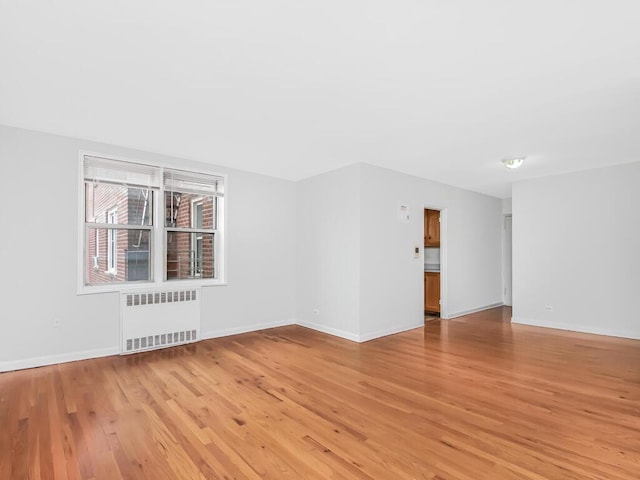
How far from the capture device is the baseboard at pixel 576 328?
4857 mm

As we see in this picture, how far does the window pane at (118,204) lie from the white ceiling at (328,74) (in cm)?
64

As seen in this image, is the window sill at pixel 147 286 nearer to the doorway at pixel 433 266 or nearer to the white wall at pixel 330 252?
the white wall at pixel 330 252

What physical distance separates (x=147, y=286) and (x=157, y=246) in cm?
54

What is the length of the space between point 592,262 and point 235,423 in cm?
563

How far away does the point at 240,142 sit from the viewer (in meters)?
3.98

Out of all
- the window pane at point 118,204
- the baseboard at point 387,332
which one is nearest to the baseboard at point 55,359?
the window pane at point 118,204

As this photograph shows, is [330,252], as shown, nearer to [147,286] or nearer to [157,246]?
[157,246]

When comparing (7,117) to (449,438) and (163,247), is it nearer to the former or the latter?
(163,247)

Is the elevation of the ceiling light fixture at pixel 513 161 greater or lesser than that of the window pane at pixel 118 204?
greater

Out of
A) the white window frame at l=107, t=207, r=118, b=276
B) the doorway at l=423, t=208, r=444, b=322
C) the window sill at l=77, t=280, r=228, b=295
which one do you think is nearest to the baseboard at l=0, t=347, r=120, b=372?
the window sill at l=77, t=280, r=228, b=295

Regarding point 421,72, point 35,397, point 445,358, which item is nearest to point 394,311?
point 445,358

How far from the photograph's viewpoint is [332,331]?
508cm

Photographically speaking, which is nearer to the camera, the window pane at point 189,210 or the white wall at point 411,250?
the window pane at point 189,210

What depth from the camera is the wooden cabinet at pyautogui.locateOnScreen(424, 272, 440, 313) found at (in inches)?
256
